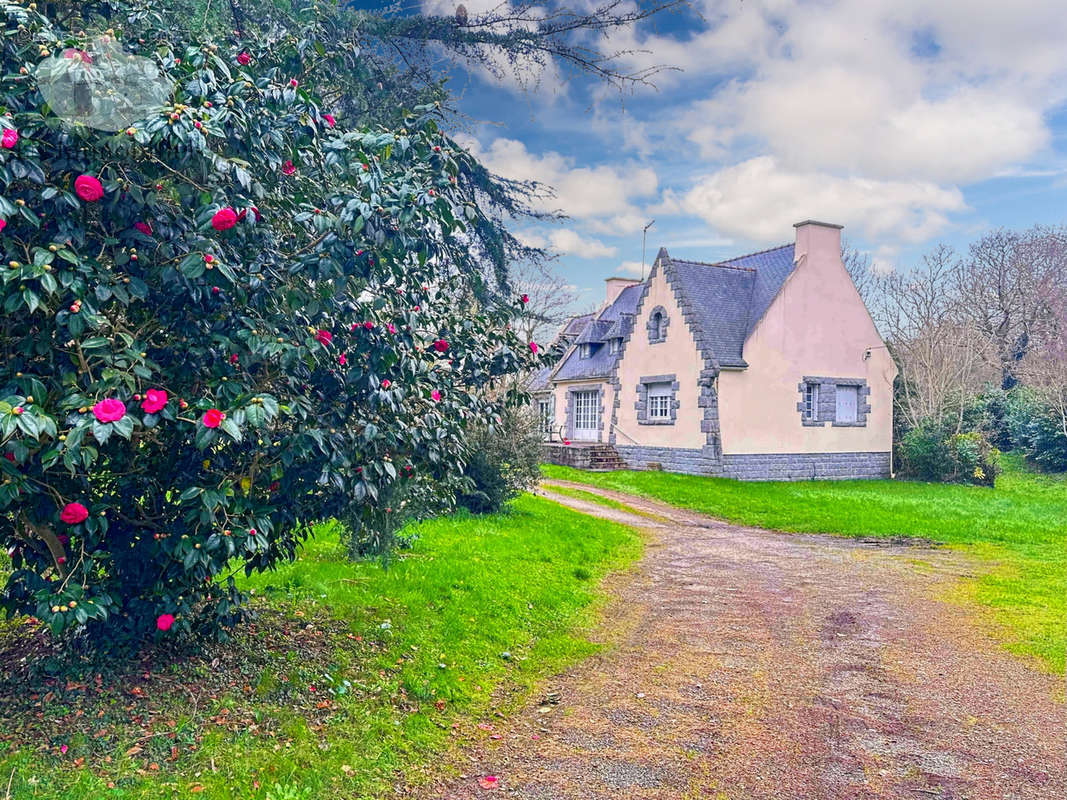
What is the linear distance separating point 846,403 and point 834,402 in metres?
0.70

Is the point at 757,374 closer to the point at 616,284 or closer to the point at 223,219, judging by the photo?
the point at 616,284

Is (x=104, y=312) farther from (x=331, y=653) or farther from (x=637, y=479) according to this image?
(x=637, y=479)

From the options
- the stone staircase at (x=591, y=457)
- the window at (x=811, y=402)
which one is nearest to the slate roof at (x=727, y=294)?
the window at (x=811, y=402)

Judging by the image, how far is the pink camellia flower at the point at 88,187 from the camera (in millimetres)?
3469

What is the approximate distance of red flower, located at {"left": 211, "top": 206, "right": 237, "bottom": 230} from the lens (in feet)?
11.5

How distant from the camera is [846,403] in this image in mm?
23922

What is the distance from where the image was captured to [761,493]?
19.7m

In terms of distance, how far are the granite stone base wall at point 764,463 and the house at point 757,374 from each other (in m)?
0.04

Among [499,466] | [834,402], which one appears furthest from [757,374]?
[499,466]

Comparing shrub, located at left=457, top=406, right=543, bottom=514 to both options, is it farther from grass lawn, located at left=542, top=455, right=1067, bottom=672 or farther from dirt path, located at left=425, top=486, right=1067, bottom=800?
grass lawn, located at left=542, top=455, right=1067, bottom=672

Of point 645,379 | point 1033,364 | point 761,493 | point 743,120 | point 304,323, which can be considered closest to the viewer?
point 304,323

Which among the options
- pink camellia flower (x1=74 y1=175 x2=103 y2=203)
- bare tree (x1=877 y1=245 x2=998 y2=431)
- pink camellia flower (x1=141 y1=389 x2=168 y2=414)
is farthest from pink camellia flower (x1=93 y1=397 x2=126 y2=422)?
bare tree (x1=877 y1=245 x2=998 y2=431)

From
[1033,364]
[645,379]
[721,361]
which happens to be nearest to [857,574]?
[721,361]

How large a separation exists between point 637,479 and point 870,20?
13262mm
